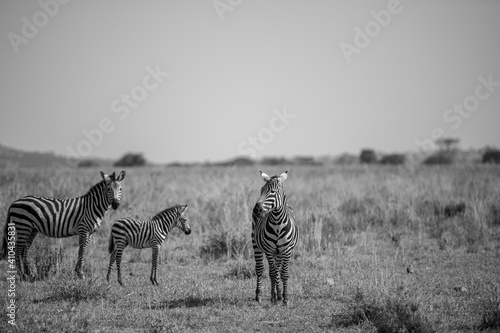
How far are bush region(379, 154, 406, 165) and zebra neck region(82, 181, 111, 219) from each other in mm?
50108

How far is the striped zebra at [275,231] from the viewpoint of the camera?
7.98 meters

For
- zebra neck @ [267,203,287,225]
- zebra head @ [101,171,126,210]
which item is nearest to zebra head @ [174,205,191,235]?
zebra head @ [101,171,126,210]

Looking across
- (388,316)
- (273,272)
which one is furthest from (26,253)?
(388,316)

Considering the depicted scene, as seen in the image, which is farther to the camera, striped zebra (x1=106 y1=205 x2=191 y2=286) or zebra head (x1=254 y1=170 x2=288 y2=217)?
striped zebra (x1=106 y1=205 x2=191 y2=286)

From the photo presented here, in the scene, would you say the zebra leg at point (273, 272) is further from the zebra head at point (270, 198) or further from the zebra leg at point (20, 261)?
the zebra leg at point (20, 261)

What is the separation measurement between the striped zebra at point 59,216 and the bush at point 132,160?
2281 inches

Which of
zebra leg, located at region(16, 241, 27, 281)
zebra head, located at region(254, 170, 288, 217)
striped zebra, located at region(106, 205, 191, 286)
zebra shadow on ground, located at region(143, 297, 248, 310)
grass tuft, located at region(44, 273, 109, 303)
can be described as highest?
zebra head, located at region(254, 170, 288, 217)

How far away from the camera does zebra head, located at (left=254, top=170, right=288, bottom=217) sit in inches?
300

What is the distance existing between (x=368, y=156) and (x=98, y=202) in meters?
63.4

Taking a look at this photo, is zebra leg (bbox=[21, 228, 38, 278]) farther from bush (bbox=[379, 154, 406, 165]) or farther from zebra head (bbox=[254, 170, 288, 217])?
bush (bbox=[379, 154, 406, 165])

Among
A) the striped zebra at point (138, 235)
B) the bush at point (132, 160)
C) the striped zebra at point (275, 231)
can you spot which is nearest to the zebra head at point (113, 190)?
the striped zebra at point (138, 235)

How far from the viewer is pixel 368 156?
7088 cm

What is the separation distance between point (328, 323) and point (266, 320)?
100 centimetres

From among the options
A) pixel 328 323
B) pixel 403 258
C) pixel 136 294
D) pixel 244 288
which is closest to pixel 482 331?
pixel 328 323
